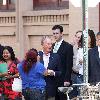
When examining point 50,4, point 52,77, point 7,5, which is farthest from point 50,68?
point 7,5

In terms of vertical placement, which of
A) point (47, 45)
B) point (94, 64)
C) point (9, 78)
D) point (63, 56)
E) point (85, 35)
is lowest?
point (9, 78)

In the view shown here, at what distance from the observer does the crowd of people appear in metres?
11.5

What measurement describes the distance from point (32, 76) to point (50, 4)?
7.16m

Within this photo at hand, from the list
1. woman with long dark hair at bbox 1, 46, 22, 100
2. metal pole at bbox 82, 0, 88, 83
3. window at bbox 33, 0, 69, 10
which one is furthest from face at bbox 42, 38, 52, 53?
window at bbox 33, 0, 69, 10

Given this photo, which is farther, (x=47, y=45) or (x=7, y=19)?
→ (x=7, y=19)

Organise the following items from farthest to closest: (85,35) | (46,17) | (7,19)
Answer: (7,19), (46,17), (85,35)

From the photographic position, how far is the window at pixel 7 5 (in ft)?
62.4

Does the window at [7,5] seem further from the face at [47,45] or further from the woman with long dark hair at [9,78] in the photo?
the face at [47,45]

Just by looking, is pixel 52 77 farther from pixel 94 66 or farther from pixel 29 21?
pixel 29 21

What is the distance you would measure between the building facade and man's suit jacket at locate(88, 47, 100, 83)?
18.0 ft

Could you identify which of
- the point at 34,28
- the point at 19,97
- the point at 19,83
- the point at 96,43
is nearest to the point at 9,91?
the point at 19,97

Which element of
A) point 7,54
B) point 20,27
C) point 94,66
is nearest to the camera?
point 94,66

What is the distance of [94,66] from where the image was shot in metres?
11.7

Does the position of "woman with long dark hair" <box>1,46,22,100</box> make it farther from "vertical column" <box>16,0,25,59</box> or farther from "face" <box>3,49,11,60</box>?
"vertical column" <box>16,0,25,59</box>
